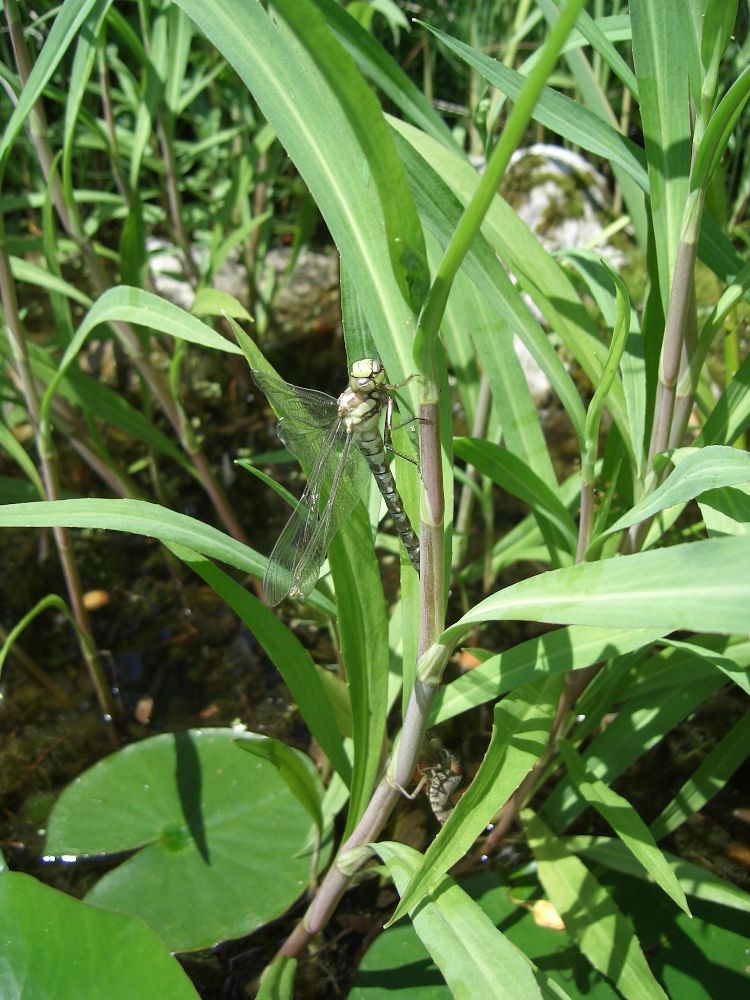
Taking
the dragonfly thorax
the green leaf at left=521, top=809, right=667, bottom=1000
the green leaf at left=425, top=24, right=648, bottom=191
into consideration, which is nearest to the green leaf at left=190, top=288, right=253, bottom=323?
the dragonfly thorax

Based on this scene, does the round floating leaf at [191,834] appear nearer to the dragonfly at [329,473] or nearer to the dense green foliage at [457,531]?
the dense green foliage at [457,531]

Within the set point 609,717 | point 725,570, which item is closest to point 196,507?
point 609,717

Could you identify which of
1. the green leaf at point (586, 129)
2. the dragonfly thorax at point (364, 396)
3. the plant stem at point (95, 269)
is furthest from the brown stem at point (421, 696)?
the plant stem at point (95, 269)

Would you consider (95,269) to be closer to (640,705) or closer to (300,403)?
(300,403)

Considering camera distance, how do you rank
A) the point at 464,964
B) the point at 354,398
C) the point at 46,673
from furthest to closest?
the point at 46,673 < the point at 354,398 < the point at 464,964

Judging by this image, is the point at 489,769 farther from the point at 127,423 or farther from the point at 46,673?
the point at 46,673

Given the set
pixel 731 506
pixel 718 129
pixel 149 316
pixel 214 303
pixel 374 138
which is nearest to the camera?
pixel 374 138

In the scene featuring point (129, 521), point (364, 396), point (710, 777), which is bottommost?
point (710, 777)

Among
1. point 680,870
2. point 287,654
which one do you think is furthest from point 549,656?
point 680,870
